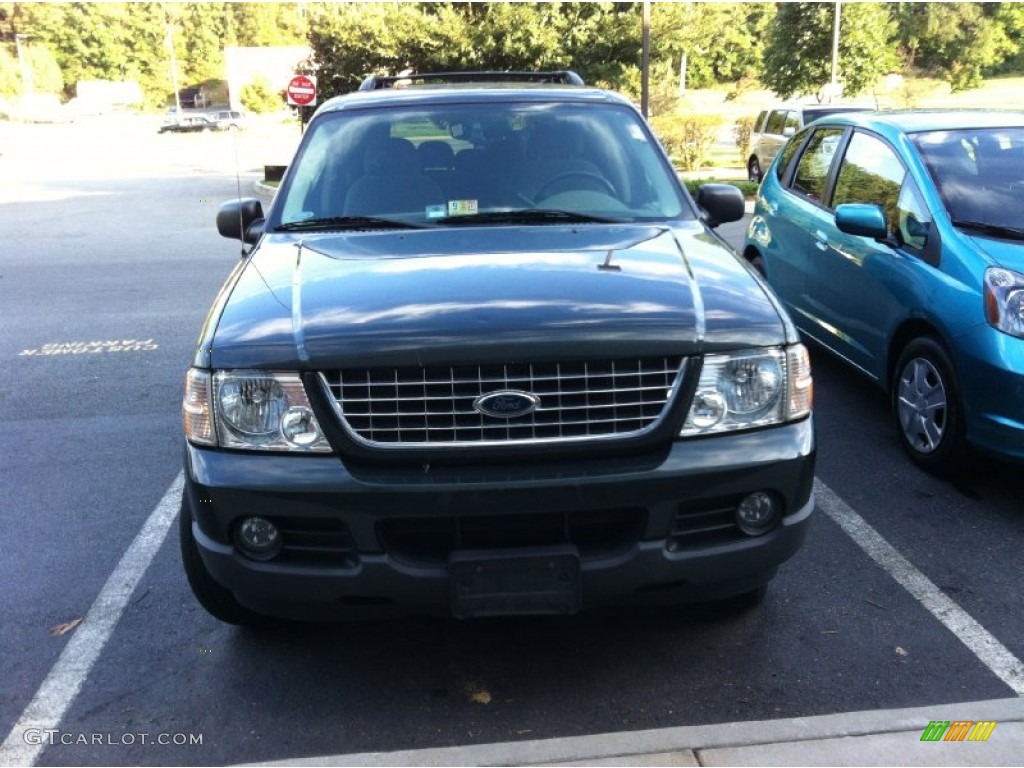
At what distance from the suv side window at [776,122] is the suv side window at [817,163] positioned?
42.7ft

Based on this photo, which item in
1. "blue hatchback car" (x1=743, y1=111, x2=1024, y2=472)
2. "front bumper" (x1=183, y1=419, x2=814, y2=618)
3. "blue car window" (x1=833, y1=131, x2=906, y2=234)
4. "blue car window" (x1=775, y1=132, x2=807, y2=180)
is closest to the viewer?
"front bumper" (x1=183, y1=419, x2=814, y2=618)

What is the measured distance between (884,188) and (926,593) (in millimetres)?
2613

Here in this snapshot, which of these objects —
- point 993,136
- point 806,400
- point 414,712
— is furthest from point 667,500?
point 993,136

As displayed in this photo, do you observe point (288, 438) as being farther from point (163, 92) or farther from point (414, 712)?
point (163, 92)

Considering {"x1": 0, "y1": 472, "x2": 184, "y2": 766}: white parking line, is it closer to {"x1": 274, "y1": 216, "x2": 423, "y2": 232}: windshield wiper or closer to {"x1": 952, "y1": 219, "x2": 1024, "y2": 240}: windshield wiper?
{"x1": 274, "y1": 216, "x2": 423, "y2": 232}: windshield wiper

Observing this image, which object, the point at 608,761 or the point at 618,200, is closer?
the point at 608,761

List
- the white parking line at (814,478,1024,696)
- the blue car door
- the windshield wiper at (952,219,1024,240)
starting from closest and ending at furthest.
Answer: the white parking line at (814,478,1024,696) < the windshield wiper at (952,219,1024,240) < the blue car door

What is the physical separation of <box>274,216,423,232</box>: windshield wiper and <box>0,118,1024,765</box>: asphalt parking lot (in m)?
1.48

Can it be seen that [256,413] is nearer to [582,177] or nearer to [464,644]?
[464,644]

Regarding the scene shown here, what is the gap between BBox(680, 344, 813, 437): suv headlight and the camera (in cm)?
290

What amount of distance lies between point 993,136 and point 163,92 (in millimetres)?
103661

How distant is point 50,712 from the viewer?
3.12 metres

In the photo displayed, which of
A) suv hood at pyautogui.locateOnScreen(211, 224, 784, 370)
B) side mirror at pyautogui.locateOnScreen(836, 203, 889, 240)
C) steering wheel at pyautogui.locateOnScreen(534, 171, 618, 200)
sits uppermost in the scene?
steering wheel at pyautogui.locateOnScreen(534, 171, 618, 200)

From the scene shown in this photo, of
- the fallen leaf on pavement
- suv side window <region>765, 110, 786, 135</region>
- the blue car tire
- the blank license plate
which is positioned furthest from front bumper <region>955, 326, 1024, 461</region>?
suv side window <region>765, 110, 786, 135</region>
